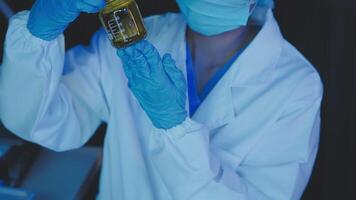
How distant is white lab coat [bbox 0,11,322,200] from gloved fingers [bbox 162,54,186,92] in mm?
91

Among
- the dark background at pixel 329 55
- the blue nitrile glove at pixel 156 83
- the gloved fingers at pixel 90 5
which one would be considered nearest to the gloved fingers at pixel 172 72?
the blue nitrile glove at pixel 156 83

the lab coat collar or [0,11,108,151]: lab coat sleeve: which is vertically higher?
[0,11,108,151]: lab coat sleeve

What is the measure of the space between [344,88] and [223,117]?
0.59m

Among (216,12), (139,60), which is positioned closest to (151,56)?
(139,60)

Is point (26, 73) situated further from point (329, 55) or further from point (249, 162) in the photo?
point (329, 55)

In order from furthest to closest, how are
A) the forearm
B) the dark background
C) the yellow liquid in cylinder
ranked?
the dark background → the forearm → the yellow liquid in cylinder

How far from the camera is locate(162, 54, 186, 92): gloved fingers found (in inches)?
38.6

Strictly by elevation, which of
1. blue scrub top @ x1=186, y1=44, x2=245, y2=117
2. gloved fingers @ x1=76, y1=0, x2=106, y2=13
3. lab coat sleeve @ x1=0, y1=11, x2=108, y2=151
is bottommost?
blue scrub top @ x1=186, y1=44, x2=245, y2=117

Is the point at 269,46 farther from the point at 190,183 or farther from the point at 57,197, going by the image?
the point at 57,197

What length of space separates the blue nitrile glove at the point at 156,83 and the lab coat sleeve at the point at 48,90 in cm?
20

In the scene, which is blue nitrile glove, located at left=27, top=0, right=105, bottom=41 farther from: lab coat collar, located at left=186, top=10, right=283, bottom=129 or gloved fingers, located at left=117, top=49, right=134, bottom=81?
lab coat collar, located at left=186, top=10, right=283, bottom=129

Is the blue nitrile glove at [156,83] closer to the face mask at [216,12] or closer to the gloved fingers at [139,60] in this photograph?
the gloved fingers at [139,60]

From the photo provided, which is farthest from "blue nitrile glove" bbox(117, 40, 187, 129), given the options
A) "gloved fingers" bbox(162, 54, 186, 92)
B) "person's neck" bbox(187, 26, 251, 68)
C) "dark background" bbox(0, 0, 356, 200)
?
"dark background" bbox(0, 0, 356, 200)

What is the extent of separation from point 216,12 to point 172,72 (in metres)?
0.23
